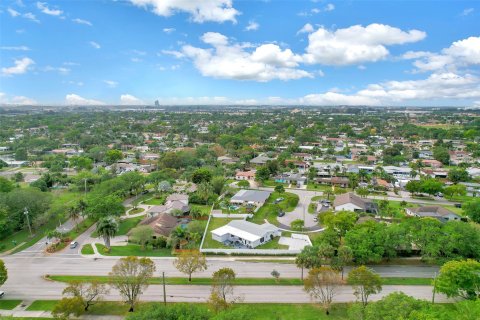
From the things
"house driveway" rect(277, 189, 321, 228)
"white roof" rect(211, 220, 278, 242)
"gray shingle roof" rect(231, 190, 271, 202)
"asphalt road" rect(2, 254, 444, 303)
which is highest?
"gray shingle roof" rect(231, 190, 271, 202)

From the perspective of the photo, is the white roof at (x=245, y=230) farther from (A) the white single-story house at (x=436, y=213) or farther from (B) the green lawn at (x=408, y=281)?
(A) the white single-story house at (x=436, y=213)

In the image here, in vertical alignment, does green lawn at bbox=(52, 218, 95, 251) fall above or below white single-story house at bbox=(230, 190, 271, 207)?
below

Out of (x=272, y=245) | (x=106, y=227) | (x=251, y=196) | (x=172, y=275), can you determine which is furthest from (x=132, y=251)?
(x=251, y=196)

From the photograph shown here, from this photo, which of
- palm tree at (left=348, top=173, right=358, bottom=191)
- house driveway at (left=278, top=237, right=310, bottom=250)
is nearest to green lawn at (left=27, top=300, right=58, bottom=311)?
house driveway at (left=278, top=237, right=310, bottom=250)

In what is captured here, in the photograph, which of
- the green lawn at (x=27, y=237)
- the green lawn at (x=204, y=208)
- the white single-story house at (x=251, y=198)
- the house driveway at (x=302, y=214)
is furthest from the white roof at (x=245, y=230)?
the green lawn at (x=27, y=237)

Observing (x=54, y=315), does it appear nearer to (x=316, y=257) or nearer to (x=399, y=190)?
(x=316, y=257)

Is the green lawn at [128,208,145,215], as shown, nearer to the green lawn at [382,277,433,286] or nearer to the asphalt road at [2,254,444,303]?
the asphalt road at [2,254,444,303]
